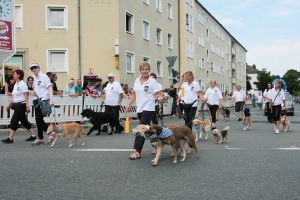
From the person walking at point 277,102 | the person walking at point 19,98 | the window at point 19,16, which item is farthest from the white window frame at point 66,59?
the person walking at point 277,102

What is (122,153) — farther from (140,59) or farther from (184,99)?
(140,59)

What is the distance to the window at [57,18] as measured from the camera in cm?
2411

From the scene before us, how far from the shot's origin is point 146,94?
6980 mm

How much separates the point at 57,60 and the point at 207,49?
33.1 m

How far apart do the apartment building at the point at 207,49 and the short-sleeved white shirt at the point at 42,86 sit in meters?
29.3

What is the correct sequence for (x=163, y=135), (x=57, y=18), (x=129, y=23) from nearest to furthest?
1. (x=163, y=135)
2. (x=57, y=18)
3. (x=129, y=23)

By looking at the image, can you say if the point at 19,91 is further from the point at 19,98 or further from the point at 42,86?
the point at 42,86

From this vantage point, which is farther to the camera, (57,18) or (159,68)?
(159,68)

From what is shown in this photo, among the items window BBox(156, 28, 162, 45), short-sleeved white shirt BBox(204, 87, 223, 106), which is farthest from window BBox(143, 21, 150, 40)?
short-sleeved white shirt BBox(204, 87, 223, 106)

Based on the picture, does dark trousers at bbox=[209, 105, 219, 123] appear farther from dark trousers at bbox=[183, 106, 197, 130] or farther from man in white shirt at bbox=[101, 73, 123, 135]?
dark trousers at bbox=[183, 106, 197, 130]

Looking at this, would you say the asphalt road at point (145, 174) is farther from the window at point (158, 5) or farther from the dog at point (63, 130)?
the window at point (158, 5)

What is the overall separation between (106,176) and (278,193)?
256 centimetres

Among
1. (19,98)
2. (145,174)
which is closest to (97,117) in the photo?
(19,98)

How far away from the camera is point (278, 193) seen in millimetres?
4609
